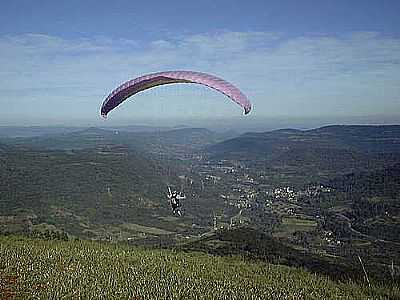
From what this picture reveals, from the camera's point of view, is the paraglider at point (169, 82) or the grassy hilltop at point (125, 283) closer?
the paraglider at point (169, 82)

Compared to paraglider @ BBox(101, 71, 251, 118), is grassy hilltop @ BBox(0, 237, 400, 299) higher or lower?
lower

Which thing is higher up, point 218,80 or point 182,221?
point 218,80

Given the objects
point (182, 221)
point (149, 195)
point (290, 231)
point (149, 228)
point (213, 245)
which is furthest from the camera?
point (149, 195)

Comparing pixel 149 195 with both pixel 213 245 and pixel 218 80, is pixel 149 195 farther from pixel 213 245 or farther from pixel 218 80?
pixel 218 80

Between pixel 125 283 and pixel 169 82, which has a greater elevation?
pixel 169 82

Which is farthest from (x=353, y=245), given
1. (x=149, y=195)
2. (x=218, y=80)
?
(x=218, y=80)

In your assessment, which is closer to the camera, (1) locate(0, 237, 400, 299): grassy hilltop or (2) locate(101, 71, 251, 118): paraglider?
(2) locate(101, 71, 251, 118): paraglider

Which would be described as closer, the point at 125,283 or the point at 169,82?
the point at 169,82

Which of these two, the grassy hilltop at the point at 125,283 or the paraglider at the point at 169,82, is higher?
the paraglider at the point at 169,82
